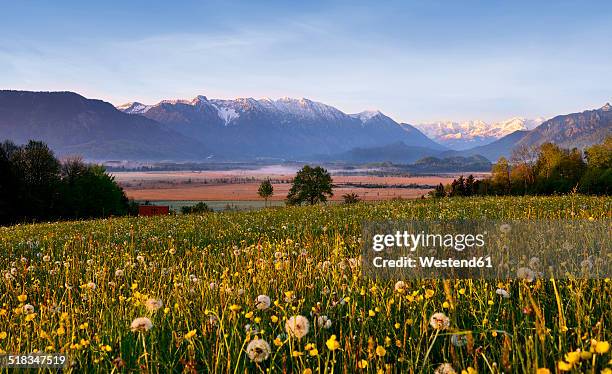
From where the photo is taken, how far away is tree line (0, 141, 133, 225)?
62969 millimetres

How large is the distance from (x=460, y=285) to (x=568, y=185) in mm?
67725

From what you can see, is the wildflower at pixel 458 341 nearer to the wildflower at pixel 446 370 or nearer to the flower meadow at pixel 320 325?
the flower meadow at pixel 320 325

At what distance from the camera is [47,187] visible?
2872 inches

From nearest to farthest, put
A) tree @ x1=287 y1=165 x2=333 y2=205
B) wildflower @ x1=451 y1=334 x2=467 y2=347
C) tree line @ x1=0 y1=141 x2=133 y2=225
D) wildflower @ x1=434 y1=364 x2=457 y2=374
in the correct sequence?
wildflower @ x1=434 y1=364 x2=457 y2=374
wildflower @ x1=451 y1=334 x2=467 y2=347
tree line @ x1=0 y1=141 x2=133 y2=225
tree @ x1=287 y1=165 x2=333 y2=205

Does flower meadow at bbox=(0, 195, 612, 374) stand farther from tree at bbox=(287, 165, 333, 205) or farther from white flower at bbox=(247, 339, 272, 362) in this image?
→ tree at bbox=(287, 165, 333, 205)

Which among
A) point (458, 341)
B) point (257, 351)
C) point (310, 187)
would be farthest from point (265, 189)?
point (257, 351)

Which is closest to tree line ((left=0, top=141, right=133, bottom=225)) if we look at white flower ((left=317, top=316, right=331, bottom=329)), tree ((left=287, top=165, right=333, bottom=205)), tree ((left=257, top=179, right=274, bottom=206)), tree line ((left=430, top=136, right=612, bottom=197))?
tree ((left=257, top=179, right=274, bottom=206))

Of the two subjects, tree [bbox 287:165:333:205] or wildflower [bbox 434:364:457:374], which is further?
tree [bbox 287:165:333:205]

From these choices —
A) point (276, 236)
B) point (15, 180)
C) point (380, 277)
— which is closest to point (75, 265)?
point (276, 236)

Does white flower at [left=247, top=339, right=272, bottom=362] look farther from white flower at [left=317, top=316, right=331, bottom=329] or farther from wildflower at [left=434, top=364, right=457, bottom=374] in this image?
wildflower at [left=434, top=364, right=457, bottom=374]

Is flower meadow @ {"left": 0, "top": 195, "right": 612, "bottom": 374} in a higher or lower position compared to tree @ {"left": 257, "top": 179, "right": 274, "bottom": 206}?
higher

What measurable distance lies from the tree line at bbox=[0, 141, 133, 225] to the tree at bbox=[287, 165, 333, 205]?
34.4 metres

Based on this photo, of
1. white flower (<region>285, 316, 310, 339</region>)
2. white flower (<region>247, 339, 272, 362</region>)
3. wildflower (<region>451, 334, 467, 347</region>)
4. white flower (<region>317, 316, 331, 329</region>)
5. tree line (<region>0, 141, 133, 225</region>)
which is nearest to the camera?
white flower (<region>247, 339, 272, 362</region>)

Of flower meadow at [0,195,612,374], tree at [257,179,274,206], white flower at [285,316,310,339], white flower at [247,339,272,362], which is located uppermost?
white flower at [285,316,310,339]
